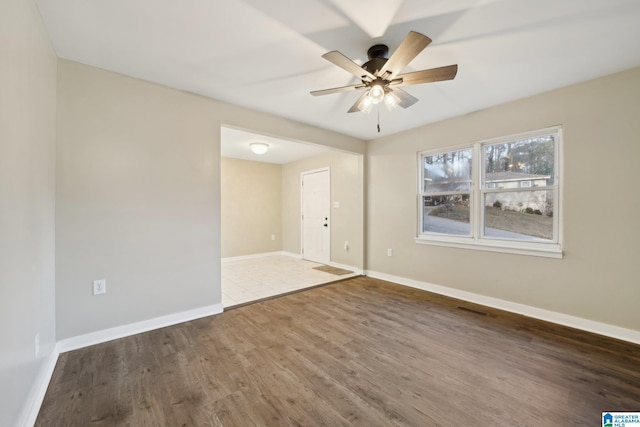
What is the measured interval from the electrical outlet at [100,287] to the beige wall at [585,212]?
13.3 ft

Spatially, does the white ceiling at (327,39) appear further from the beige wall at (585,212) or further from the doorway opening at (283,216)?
the doorway opening at (283,216)

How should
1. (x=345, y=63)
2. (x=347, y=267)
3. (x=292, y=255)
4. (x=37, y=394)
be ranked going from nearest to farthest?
(x=37, y=394)
(x=345, y=63)
(x=347, y=267)
(x=292, y=255)

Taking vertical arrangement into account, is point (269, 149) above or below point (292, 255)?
above

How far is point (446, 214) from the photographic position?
12.3 feet

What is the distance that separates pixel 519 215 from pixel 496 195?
34cm

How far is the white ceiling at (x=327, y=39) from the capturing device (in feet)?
5.38

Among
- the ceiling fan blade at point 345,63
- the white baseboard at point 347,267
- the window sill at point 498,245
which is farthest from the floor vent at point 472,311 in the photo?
the ceiling fan blade at point 345,63

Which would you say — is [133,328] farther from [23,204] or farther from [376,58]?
[376,58]

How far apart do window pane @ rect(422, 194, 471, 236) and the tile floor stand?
1.70 m

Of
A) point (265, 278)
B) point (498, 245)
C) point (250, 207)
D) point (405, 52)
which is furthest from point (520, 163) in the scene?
point (250, 207)

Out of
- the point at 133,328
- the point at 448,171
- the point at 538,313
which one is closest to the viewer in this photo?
the point at 133,328

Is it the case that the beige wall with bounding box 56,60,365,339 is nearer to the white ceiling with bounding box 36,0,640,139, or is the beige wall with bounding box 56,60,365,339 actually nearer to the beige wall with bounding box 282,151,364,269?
the white ceiling with bounding box 36,0,640,139

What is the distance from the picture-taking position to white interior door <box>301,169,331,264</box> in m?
5.63

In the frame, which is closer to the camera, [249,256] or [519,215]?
[519,215]
